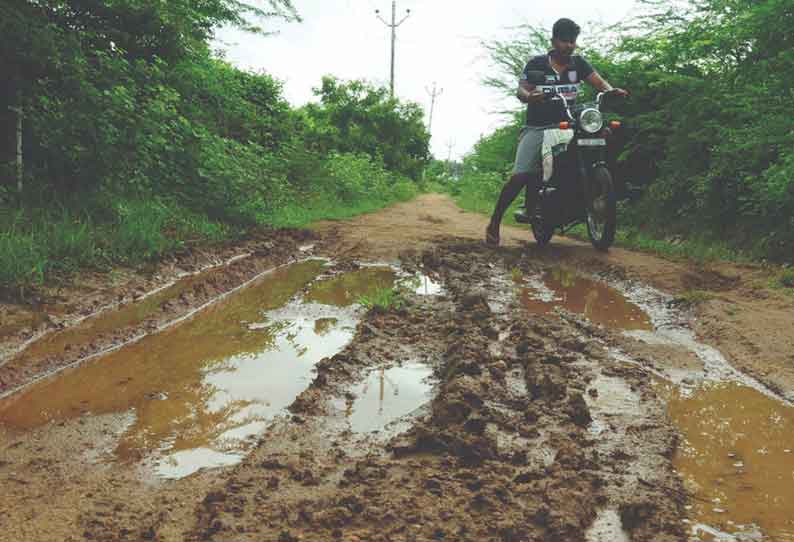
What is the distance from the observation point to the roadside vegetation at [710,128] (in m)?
5.31

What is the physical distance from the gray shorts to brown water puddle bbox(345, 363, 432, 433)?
382 cm

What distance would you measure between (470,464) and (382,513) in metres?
0.37

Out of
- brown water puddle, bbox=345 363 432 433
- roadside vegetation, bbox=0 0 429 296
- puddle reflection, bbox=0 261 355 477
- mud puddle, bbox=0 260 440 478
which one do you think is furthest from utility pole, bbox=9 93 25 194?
brown water puddle, bbox=345 363 432 433

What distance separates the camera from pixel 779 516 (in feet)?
5.41

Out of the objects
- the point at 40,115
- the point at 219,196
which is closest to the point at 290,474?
the point at 40,115

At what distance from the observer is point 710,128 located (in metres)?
6.43

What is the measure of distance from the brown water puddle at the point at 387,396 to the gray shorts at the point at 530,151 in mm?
3825

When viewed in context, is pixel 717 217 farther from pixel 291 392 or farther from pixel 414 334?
pixel 291 392

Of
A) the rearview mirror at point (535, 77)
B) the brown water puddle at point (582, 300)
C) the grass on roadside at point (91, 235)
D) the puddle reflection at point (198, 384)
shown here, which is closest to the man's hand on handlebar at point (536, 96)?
the rearview mirror at point (535, 77)

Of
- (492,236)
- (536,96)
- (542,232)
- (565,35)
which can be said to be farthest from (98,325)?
(565,35)

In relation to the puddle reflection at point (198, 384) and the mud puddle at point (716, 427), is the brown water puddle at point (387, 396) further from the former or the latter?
the mud puddle at point (716, 427)

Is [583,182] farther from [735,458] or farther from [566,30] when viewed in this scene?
[735,458]

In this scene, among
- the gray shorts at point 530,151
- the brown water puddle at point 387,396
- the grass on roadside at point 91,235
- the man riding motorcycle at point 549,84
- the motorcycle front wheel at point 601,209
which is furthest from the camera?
the gray shorts at point 530,151

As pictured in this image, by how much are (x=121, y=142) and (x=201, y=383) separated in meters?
3.50
